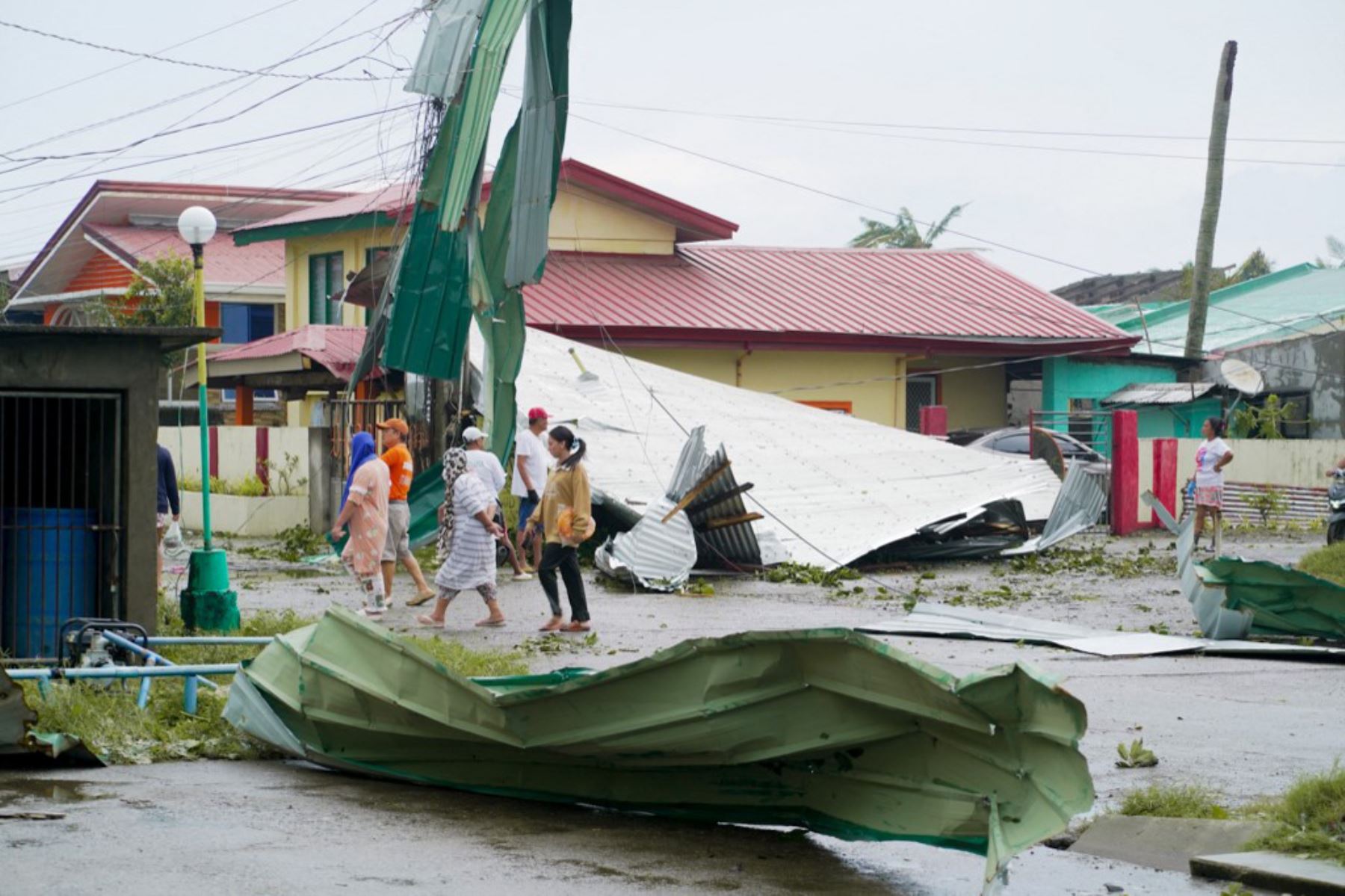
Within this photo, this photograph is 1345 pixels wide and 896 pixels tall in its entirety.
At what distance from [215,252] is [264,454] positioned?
773 inches

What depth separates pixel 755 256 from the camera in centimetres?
3691

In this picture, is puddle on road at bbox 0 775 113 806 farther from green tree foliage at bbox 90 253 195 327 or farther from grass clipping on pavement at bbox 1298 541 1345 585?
green tree foliage at bbox 90 253 195 327

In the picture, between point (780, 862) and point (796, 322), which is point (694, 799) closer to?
point (780, 862)

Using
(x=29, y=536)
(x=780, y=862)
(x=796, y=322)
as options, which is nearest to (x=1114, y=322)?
(x=796, y=322)

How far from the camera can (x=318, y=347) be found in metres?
28.9

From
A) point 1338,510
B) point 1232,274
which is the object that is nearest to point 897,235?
point 1232,274

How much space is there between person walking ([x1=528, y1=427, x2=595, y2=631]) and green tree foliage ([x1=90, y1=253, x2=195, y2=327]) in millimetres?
27353

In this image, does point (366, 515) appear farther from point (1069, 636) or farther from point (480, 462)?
point (1069, 636)

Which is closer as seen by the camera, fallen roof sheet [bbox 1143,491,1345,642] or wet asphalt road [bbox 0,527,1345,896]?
wet asphalt road [bbox 0,527,1345,896]

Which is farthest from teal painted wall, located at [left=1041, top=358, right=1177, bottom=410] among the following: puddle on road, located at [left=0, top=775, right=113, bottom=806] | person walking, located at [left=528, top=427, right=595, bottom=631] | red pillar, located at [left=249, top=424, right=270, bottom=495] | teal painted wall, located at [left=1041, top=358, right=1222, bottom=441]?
puddle on road, located at [left=0, top=775, right=113, bottom=806]

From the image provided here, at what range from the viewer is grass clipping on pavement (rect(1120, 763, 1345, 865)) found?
6.41m

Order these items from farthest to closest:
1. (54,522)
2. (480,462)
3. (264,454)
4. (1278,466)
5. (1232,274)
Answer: (1232,274), (1278,466), (264,454), (480,462), (54,522)

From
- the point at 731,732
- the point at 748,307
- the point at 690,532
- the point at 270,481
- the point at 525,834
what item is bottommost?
the point at 525,834

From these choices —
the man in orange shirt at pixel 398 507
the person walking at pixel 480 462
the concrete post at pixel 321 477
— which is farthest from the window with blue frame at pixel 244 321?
the person walking at pixel 480 462
